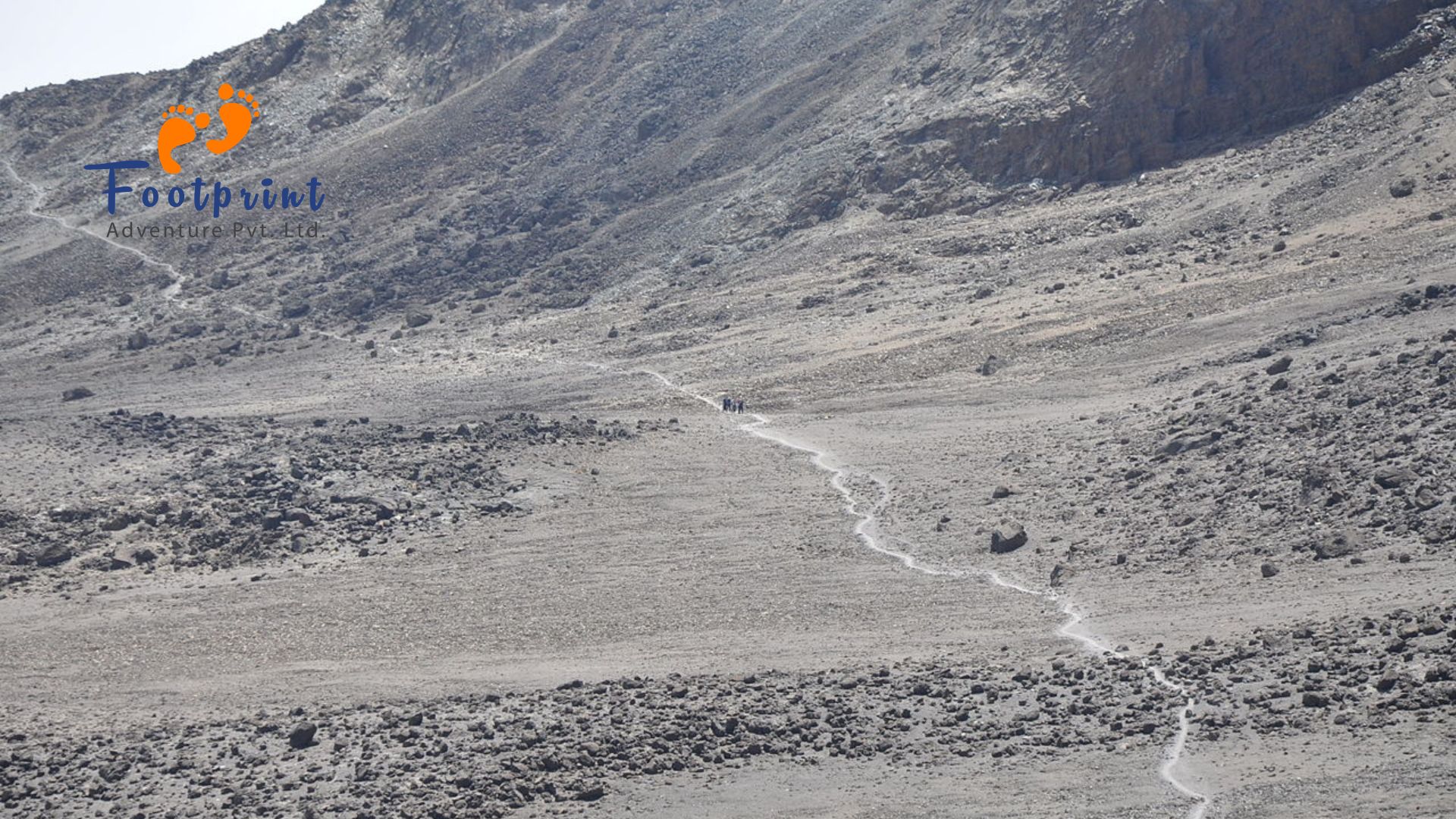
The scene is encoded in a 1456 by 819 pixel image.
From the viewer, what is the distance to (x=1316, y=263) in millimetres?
34531

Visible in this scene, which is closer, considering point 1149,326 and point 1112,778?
point 1112,778

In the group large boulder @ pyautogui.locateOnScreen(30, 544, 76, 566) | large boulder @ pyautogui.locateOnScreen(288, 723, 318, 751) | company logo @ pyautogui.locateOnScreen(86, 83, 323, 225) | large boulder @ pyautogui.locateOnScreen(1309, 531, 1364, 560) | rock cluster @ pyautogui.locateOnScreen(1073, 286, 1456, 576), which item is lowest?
large boulder @ pyautogui.locateOnScreen(288, 723, 318, 751)

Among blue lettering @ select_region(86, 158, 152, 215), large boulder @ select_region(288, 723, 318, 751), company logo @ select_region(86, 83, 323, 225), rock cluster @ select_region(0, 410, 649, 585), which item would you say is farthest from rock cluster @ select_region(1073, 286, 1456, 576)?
blue lettering @ select_region(86, 158, 152, 215)

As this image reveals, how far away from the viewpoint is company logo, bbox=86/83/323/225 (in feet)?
194

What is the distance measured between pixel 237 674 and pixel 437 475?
9.15 metres

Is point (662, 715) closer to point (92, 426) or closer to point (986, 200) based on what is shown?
point (92, 426)

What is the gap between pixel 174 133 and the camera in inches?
2613

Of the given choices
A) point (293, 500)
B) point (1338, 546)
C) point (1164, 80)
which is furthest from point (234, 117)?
point (1338, 546)

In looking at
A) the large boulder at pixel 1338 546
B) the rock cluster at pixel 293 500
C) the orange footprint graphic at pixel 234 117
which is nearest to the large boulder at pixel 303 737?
the rock cluster at pixel 293 500

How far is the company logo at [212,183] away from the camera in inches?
2323

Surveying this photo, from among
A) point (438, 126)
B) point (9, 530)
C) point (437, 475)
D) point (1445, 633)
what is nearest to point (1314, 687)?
point (1445, 633)

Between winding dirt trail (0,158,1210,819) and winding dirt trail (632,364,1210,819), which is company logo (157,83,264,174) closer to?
winding dirt trail (0,158,1210,819)

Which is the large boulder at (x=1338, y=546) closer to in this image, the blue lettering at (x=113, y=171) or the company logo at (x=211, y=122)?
the blue lettering at (x=113, y=171)

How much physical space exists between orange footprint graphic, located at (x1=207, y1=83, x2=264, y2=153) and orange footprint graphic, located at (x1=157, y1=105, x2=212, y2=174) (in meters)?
0.97
